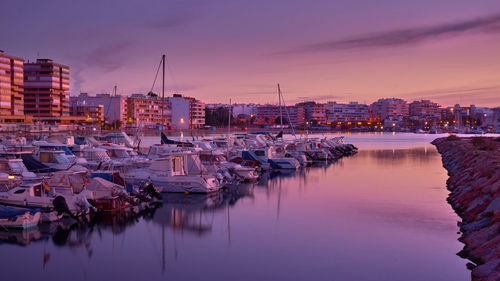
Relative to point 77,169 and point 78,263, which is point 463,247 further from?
point 77,169

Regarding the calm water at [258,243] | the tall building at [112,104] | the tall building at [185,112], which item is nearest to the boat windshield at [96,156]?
the calm water at [258,243]

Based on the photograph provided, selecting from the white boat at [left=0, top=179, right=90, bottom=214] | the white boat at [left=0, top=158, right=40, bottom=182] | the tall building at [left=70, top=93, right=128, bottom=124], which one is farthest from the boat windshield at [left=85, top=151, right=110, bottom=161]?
the tall building at [left=70, top=93, right=128, bottom=124]

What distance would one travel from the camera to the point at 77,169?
21.7 meters

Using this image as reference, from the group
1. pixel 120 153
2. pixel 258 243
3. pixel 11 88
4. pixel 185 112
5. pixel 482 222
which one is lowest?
pixel 258 243

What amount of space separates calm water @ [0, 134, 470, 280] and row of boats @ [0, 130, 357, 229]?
90 cm

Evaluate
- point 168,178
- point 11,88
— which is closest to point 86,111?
point 11,88

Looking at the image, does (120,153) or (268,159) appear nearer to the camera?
(120,153)

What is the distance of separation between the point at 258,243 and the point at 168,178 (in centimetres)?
964

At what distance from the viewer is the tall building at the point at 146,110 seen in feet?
551

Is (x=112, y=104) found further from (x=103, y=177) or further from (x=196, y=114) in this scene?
(x=103, y=177)

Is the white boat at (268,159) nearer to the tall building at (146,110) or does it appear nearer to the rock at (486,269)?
the rock at (486,269)

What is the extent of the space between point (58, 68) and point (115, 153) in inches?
4312

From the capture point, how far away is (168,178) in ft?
83.1

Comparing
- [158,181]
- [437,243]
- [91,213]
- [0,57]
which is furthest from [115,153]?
[0,57]
